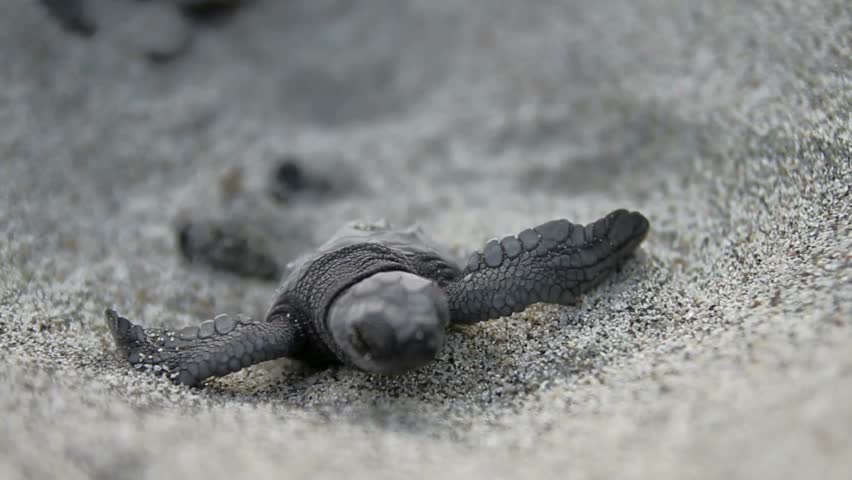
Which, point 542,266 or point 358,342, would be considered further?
point 542,266

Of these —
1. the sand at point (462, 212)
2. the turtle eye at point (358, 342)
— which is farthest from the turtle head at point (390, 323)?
the sand at point (462, 212)

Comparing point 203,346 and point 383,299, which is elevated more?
point 383,299

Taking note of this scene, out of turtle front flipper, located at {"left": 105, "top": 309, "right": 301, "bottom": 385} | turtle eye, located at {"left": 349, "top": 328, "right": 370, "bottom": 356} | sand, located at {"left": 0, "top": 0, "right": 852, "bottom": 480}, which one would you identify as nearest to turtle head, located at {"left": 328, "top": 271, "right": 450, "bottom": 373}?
turtle eye, located at {"left": 349, "top": 328, "right": 370, "bottom": 356}

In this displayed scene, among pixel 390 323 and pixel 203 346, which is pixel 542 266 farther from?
pixel 203 346

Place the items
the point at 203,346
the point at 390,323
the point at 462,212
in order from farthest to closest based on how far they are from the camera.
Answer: the point at 462,212, the point at 203,346, the point at 390,323

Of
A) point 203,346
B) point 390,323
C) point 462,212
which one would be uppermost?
point 462,212

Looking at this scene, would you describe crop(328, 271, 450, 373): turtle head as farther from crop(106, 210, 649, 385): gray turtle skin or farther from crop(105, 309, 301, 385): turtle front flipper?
crop(105, 309, 301, 385): turtle front flipper

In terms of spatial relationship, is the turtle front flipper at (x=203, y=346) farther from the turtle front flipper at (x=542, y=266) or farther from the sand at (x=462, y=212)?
the turtle front flipper at (x=542, y=266)

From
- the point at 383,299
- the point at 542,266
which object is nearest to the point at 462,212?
the point at 542,266
